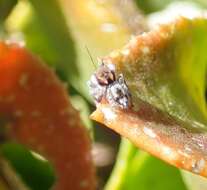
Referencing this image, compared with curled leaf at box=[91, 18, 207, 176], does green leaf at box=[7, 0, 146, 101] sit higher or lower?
lower

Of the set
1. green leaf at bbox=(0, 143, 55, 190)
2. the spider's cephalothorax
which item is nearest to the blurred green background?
green leaf at bbox=(0, 143, 55, 190)

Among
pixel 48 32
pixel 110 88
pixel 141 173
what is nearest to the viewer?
pixel 110 88

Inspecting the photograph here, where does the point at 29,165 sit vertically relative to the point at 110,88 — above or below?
below

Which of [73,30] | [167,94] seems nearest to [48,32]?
[73,30]

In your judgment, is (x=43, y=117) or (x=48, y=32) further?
(x=48, y=32)

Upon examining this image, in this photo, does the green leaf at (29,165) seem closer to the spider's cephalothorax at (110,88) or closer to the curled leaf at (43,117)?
the curled leaf at (43,117)

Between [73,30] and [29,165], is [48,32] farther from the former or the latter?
[29,165]

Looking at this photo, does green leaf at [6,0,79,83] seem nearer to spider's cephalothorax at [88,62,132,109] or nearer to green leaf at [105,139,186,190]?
green leaf at [105,139,186,190]

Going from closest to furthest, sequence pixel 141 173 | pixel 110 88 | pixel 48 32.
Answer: pixel 110 88, pixel 141 173, pixel 48 32
